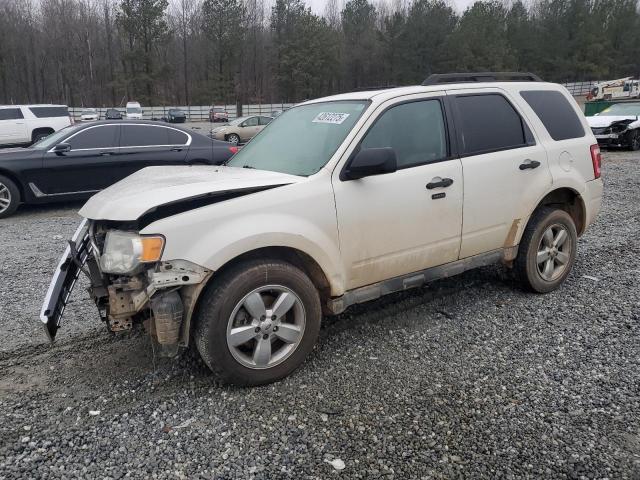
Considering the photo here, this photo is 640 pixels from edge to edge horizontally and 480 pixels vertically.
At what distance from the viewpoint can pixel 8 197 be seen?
27.5 feet

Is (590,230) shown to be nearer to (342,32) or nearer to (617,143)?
(617,143)

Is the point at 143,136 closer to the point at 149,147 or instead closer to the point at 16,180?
the point at 149,147

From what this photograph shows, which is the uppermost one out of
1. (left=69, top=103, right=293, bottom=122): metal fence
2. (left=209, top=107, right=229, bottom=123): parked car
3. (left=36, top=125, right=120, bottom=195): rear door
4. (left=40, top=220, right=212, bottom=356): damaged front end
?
(left=69, top=103, right=293, bottom=122): metal fence

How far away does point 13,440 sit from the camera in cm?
281

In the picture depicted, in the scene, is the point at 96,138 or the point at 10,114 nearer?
the point at 96,138

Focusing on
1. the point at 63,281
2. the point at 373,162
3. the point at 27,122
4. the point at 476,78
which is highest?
the point at 27,122

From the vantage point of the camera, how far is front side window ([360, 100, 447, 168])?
3.74 metres

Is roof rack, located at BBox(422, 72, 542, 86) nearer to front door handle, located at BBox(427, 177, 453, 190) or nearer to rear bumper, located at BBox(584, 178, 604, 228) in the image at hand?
front door handle, located at BBox(427, 177, 453, 190)

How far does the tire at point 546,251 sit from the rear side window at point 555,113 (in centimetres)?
73

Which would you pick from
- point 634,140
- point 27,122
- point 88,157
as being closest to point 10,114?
point 27,122

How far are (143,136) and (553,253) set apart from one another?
23.5 feet

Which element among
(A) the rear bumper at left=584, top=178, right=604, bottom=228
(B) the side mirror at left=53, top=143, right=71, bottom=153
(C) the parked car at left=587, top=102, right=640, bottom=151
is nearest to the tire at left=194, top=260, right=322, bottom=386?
(A) the rear bumper at left=584, top=178, right=604, bottom=228

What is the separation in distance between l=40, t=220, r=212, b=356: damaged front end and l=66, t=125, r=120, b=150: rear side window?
6.28 m

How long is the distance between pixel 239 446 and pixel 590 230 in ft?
20.4
